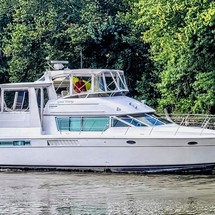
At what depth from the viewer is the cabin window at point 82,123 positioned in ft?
68.9

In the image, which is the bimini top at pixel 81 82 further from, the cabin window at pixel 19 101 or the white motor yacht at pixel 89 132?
the cabin window at pixel 19 101

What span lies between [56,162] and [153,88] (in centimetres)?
1450

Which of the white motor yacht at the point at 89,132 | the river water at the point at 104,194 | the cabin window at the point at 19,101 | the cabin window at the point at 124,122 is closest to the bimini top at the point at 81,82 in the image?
the white motor yacht at the point at 89,132

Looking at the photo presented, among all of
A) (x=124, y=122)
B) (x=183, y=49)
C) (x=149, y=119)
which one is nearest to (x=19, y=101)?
(x=124, y=122)

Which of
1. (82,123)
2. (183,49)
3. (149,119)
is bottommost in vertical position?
(82,123)

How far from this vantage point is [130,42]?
1377 inches

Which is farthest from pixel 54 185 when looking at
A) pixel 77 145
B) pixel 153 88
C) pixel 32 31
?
pixel 32 31

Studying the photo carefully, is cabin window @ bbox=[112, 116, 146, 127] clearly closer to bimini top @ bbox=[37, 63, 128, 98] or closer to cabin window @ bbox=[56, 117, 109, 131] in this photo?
cabin window @ bbox=[56, 117, 109, 131]

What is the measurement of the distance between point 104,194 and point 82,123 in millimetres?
4059

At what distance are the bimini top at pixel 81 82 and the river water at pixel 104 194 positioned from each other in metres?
2.72

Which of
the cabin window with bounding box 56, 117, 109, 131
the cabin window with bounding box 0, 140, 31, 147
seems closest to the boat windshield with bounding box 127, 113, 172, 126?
the cabin window with bounding box 56, 117, 109, 131

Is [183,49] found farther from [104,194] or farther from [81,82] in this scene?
[104,194]

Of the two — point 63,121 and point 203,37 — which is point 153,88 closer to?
point 203,37

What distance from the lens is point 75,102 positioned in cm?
2148
